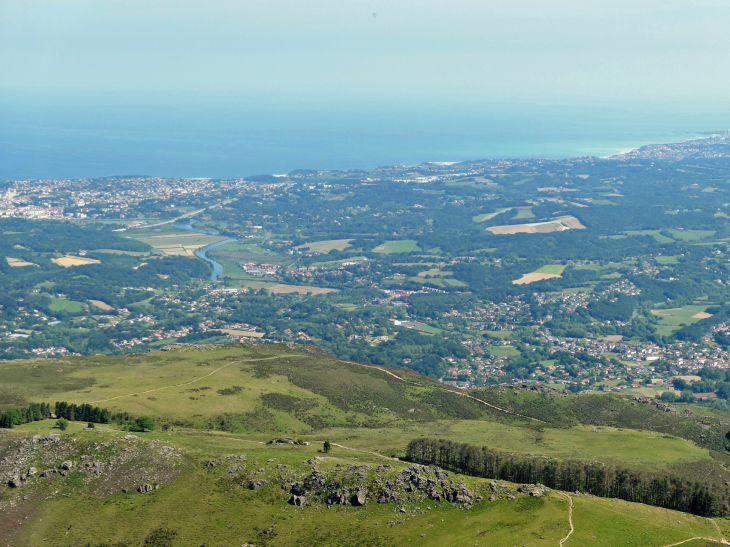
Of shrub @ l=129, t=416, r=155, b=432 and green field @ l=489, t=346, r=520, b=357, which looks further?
green field @ l=489, t=346, r=520, b=357

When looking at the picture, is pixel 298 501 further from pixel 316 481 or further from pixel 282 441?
pixel 282 441

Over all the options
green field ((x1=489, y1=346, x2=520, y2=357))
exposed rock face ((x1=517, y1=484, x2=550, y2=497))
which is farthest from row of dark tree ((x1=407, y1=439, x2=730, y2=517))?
green field ((x1=489, y1=346, x2=520, y2=357))

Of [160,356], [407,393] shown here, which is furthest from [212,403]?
[407,393]

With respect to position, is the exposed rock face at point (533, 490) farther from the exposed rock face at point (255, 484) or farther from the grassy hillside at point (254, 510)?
the exposed rock face at point (255, 484)

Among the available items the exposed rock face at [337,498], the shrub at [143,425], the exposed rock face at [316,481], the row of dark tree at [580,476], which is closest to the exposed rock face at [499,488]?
the row of dark tree at [580,476]

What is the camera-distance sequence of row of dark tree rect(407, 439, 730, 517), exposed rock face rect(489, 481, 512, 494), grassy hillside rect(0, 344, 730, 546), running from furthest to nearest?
row of dark tree rect(407, 439, 730, 517)
exposed rock face rect(489, 481, 512, 494)
grassy hillside rect(0, 344, 730, 546)

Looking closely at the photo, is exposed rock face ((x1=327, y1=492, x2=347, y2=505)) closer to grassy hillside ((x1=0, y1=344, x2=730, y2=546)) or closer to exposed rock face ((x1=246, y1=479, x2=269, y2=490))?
grassy hillside ((x1=0, y1=344, x2=730, y2=546))
